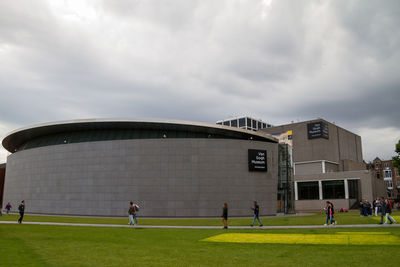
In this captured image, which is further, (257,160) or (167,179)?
(257,160)

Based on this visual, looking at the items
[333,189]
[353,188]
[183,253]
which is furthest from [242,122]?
[183,253]

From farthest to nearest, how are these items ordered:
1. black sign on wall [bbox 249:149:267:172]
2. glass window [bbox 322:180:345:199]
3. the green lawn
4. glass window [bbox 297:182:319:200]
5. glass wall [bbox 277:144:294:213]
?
1. glass window [bbox 297:182:319:200]
2. glass window [bbox 322:180:345:199]
3. glass wall [bbox 277:144:294:213]
4. black sign on wall [bbox 249:149:267:172]
5. the green lawn

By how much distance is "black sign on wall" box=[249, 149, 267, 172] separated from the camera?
35594mm

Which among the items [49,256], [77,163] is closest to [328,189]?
[77,163]

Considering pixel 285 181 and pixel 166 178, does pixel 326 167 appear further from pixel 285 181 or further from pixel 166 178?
pixel 166 178

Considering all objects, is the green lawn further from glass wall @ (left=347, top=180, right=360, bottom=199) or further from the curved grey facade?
glass wall @ (left=347, top=180, right=360, bottom=199)

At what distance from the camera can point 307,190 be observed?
6744cm

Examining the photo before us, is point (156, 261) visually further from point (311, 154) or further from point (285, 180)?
point (311, 154)

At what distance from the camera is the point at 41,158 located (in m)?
40.9

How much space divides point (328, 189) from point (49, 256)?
6160 centimetres

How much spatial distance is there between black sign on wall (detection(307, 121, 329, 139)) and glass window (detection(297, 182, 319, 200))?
19.8m

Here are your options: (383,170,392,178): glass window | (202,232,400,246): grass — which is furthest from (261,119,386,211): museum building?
(202,232,400,246): grass

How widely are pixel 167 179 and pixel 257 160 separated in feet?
32.0

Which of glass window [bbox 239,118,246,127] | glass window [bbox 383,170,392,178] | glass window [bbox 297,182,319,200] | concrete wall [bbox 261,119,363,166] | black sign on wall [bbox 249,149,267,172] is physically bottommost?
glass window [bbox 297,182,319,200]
